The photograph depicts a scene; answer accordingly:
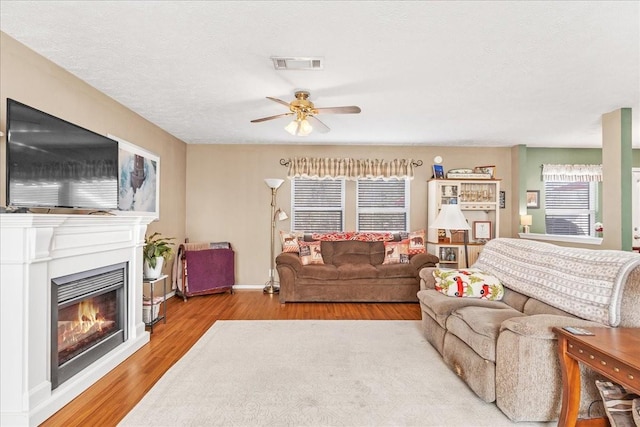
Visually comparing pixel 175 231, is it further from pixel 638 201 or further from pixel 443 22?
pixel 638 201

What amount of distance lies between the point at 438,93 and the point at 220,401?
10.7 feet

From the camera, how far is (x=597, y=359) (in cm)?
150

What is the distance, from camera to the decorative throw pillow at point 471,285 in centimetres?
288

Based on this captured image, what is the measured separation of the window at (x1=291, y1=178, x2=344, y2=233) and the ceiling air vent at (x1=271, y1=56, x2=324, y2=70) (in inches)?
120

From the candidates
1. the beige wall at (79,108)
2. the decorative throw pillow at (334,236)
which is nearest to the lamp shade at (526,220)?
the decorative throw pillow at (334,236)

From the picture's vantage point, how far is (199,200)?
566cm

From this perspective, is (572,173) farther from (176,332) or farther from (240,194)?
(176,332)

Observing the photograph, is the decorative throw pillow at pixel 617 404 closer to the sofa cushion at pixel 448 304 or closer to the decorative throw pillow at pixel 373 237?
the sofa cushion at pixel 448 304

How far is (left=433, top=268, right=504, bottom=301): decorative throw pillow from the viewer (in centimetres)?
288

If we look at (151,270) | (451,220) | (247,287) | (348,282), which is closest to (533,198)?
(451,220)

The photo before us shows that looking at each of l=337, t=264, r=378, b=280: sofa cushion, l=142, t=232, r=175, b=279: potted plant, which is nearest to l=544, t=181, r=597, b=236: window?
l=337, t=264, r=378, b=280: sofa cushion

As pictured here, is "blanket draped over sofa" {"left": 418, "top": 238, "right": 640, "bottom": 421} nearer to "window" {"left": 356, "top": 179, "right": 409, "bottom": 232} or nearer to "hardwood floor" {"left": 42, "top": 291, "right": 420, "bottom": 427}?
"hardwood floor" {"left": 42, "top": 291, "right": 420, "bottom": 427}

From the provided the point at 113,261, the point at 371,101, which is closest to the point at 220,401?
the point at 113,261

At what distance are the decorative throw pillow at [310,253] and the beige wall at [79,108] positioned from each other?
2.04 meters
